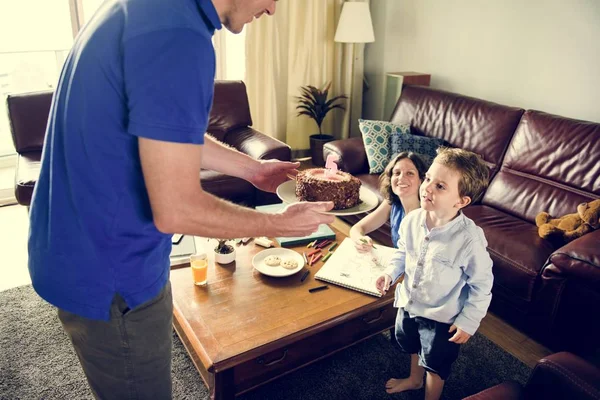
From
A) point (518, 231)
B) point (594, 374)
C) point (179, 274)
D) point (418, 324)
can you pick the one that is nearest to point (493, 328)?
point (518, 231)

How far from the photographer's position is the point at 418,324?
5.49 feet

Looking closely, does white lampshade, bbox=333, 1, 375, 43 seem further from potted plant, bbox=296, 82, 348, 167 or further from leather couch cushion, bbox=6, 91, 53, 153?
leather couch cushion, bbox=6, 91, 53, 153

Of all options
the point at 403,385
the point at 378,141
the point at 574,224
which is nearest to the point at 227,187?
the point at 378,141

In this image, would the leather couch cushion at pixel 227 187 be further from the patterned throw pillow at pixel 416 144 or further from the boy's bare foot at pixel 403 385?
the boy's bare foot at pixel 403 385

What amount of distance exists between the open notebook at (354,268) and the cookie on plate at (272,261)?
0.57 feet

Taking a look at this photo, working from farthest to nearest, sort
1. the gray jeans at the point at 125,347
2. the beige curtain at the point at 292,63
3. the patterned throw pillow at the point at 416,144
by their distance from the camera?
1. the beige curtain at the point at 292,63
2. the patterned throw pillow at the point at 416,144
3. the gray jeans at the point at 125,347

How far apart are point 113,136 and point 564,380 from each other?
1164 millimetres

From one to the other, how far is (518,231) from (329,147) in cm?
144

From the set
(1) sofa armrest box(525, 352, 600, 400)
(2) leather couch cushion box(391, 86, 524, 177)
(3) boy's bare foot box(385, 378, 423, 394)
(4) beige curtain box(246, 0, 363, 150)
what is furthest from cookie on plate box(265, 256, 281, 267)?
(4) beige curtain box(246, 0, 363, 150)

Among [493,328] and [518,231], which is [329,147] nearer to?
[518,231]

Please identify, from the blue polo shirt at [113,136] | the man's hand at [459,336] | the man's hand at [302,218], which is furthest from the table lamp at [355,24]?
the blue polo shirt at [113,136]

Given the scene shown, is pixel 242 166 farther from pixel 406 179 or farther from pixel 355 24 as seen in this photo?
pixel 355 24

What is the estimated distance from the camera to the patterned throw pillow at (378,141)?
10.7 ft

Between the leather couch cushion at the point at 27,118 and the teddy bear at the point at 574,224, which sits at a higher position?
the leather couch cushion at the point at 27,118
